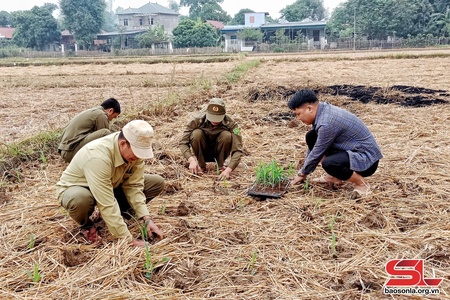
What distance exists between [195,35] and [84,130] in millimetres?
40351

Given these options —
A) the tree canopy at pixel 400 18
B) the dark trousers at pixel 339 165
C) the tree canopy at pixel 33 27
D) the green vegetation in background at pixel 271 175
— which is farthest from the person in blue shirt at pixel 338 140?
the tree canopy at pixel 33 27

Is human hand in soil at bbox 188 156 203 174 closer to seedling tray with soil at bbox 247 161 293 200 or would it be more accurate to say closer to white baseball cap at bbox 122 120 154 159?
seedling tray with soil at bbox 247 161 293 200

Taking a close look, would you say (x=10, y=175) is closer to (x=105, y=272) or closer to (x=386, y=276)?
(x=105, y=272)

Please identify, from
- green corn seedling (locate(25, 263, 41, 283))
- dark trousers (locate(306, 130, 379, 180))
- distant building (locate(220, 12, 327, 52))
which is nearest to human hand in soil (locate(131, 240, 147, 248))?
green corn seedling (locate(25, 263, 41, 283))

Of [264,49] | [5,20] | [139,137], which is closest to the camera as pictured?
[139,137]

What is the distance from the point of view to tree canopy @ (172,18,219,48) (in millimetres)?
43031

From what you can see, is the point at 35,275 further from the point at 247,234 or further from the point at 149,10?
the point at 149,10

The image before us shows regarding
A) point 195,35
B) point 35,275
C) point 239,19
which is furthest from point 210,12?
point 35,275

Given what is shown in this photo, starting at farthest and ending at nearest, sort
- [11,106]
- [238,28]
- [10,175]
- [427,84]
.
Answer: [238,28] → [427,84] → [11,106] → [10,175]

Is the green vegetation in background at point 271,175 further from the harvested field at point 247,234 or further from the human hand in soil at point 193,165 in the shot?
the human hand in soil at point 193,165

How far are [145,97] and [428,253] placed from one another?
9.19 metres

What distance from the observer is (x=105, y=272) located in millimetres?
2566

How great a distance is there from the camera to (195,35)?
141ft

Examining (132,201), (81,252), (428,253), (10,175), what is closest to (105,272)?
(81,252)
